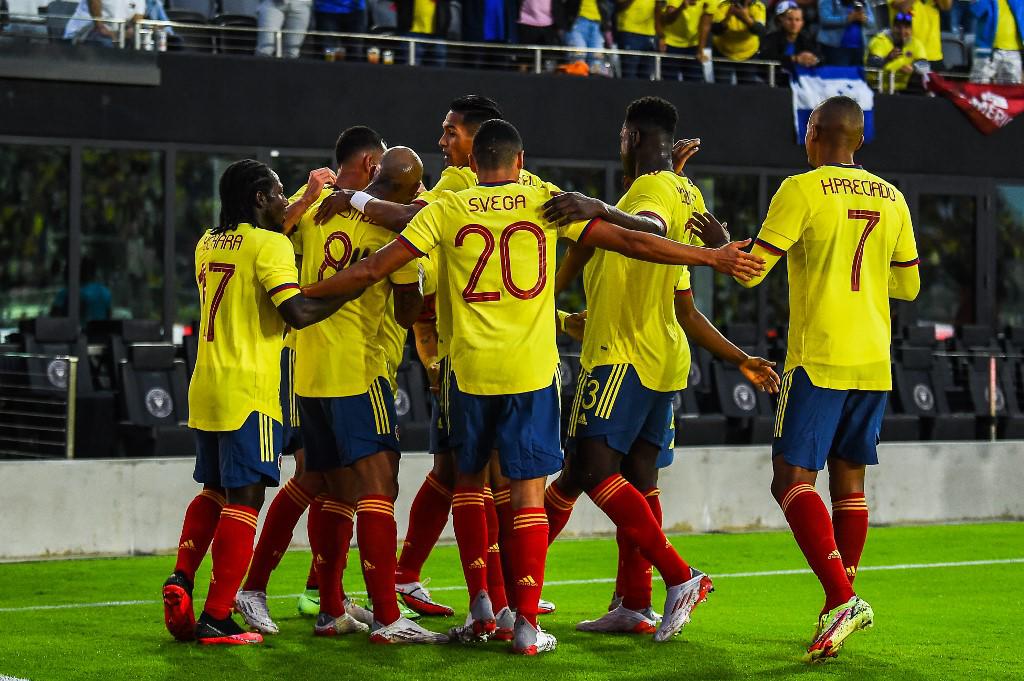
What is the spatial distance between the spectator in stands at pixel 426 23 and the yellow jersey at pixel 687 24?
231cm

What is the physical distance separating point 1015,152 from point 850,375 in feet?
45.5

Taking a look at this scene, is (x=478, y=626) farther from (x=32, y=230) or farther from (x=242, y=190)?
(x=32, y=230)

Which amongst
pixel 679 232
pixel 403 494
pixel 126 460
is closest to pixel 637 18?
pixel 403 494

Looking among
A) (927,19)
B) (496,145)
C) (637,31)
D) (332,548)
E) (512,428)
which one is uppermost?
(927,19)

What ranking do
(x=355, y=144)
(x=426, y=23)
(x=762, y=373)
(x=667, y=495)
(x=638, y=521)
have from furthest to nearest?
(x=426, y=23) < (x=667, y=495) < (x=355, y=144) < (x=762, y=373) < (x=638, y=521)

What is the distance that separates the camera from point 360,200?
647cm

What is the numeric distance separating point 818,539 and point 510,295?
1486 mm

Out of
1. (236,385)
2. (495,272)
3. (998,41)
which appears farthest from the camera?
(998,41)

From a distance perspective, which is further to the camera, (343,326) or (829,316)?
(343,326)

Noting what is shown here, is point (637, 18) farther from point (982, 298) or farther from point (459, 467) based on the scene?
point (459, 467)

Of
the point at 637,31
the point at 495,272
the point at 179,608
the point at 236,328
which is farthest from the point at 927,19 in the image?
the point at 179,608

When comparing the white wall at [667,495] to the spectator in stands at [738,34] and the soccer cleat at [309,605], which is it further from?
the spectator in stands at [738,34]

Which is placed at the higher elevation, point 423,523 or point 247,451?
point 247,451

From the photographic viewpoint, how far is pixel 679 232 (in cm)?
662
